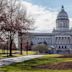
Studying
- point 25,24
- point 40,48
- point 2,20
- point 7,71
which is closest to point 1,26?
point 2,20

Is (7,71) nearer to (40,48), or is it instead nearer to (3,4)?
(3,4)

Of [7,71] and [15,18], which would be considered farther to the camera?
[15,18]

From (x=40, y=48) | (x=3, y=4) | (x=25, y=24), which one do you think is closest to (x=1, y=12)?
(x=3, y=4)

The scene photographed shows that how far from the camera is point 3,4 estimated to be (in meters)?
33.8

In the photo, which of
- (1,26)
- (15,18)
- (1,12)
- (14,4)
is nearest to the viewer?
(1,12)

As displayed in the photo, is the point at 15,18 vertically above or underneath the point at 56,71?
above

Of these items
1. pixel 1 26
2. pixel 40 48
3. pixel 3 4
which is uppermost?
pixel 3 4

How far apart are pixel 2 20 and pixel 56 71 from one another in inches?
613

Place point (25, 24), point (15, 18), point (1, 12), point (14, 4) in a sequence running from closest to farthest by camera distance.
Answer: point (1, 12), point (14, 4), point (15, 18), point (25, 24)

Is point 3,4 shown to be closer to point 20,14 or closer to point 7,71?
point 7,71

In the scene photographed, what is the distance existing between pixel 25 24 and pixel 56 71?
43012 millimetres

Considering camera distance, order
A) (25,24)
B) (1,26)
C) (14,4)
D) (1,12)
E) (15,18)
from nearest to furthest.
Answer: (1,12)
(1,26)
(14,4)
(15,18)
(25,24)

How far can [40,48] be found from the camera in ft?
399

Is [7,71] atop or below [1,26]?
below
